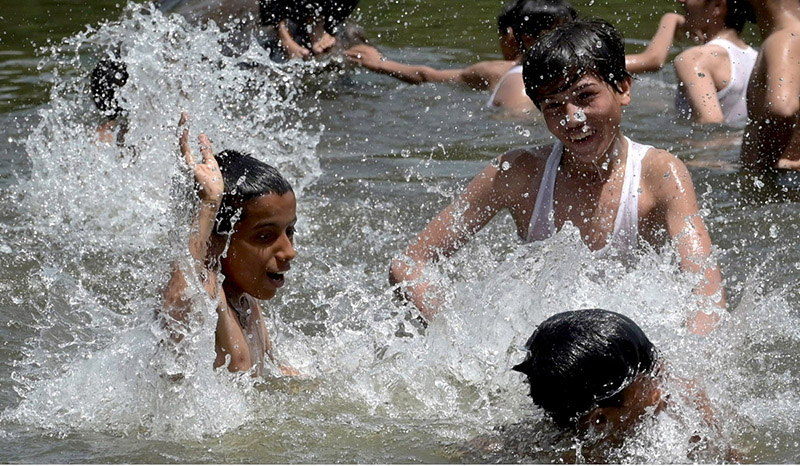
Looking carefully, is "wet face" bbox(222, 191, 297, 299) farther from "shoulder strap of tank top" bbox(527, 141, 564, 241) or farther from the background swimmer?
"shoulder strap of tank top" bbox(527, 141, 564, 241)

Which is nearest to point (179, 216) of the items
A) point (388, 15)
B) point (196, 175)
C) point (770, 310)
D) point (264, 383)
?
point (196, 175)

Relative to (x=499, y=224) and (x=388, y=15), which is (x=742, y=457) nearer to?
(x=499, y=224)

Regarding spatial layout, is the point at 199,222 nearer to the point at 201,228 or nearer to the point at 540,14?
the point at 201,228

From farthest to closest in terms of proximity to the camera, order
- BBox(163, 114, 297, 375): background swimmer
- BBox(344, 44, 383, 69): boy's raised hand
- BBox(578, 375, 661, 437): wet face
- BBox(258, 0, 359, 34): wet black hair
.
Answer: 1. BBox(258, 0, 359, 34): wet black hair
2. BBox(344, 44, 383, 69): boy's raised hand
3. BBox(163, 114, 297, 375): background swimmer
4. BBox(578, 375, 661, 437): wet face

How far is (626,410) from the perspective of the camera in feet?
10.1

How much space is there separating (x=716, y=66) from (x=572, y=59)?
4137 millimetres

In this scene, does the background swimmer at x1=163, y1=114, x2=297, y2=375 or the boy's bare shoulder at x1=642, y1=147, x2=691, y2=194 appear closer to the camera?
the background swimmer at x1=163, y1=114, x2=297, y2=375

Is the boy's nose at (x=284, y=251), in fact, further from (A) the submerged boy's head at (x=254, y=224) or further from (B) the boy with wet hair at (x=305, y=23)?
(B) the boy with wet hair at (x=305, y=23)

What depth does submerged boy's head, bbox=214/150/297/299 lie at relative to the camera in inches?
145

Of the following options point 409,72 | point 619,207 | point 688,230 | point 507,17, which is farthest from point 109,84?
point 688,230

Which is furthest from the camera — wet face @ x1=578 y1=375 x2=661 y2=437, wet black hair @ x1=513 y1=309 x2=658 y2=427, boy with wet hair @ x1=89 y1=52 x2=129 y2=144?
boy with wet hair @ x1=89 y1=52 x2=129 y2=144

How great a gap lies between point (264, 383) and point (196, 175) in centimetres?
94

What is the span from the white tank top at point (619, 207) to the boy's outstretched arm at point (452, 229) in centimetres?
16

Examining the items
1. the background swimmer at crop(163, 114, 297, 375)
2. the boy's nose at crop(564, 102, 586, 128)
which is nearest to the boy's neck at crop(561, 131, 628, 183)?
the boy's nose at crop(564, 102, 586, 128)
